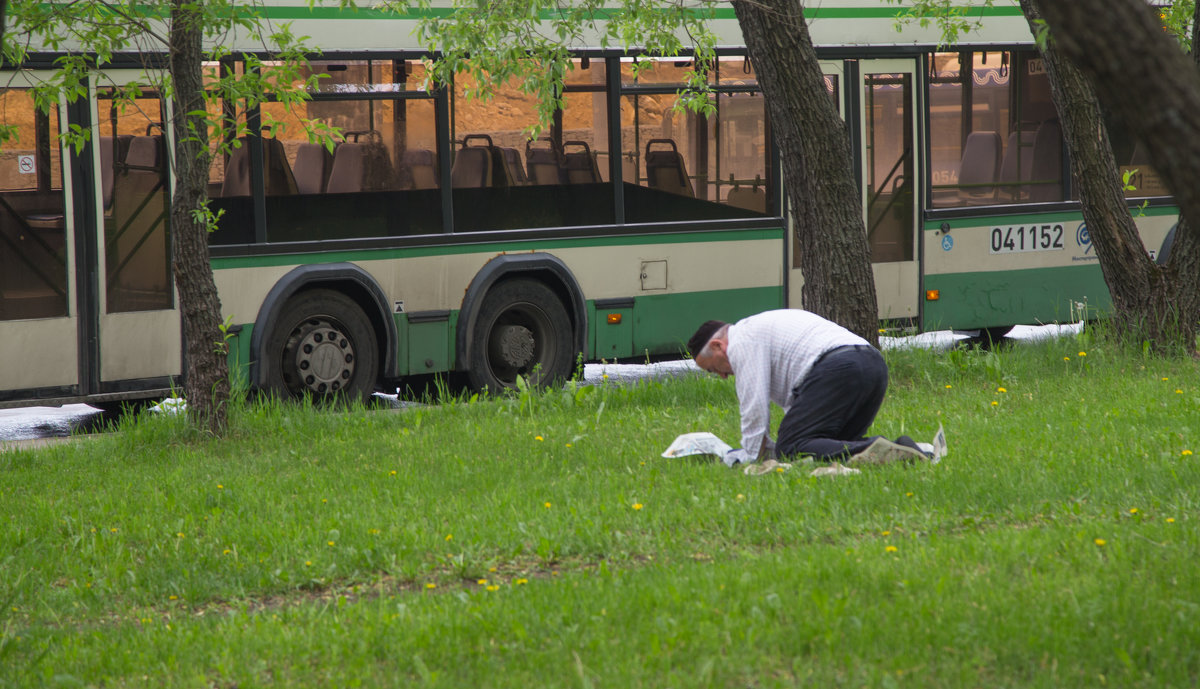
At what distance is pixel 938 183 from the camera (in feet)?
41.9

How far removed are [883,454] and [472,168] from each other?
5.02m

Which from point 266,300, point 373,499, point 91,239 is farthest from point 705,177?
point 373,499

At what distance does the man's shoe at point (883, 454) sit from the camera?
6.65m

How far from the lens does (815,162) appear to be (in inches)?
386

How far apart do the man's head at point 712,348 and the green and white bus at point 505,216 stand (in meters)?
3.03

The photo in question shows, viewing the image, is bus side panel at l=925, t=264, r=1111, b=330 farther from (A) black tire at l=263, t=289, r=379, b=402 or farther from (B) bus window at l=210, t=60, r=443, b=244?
(A) black tire at l=263, t=289, r=379, b=402

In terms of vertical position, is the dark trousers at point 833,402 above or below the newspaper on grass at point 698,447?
above

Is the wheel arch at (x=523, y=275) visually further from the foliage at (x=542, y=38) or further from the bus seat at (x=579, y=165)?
the foliage at (x=542, y=38)

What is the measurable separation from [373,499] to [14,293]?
390 centimetres

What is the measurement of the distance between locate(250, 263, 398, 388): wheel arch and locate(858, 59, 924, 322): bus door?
464 cm

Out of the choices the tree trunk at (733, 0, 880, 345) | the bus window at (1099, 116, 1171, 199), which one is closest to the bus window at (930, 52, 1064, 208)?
the bus window at (1099, 116, 1171, 199)

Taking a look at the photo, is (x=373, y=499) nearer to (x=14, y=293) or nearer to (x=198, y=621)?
(x=198, y=621)

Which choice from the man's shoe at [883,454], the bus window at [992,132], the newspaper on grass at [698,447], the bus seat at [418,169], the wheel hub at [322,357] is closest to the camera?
the man's shoe at [883,454]

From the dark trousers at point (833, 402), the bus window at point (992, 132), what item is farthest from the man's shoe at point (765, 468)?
the bus window at point (992, 132)
